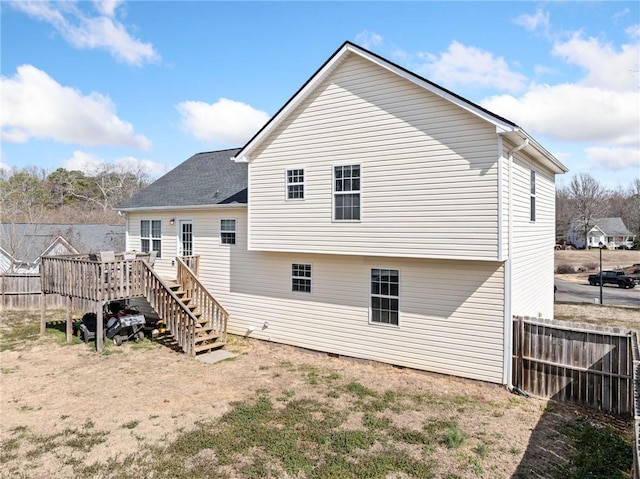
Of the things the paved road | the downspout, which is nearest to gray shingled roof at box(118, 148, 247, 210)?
the downspout

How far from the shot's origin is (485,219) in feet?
27.8

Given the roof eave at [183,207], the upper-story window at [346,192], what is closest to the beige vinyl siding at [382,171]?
the upper-story window at [346,192]

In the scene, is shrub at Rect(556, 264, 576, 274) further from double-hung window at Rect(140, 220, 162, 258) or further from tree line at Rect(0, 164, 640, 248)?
double-hung window at Rect(140, 220, 162, 258)

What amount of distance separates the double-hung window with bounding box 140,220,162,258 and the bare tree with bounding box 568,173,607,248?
72.0 metres

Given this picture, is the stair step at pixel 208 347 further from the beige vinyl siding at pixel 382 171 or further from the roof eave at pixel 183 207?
the roof eave at pixel 183 207

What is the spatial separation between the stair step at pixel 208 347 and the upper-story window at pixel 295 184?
5.04m

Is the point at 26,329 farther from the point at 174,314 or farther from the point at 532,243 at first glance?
the point at 532,243

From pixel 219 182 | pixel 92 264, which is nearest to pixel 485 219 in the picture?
pixel 219 182

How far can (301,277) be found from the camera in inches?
465

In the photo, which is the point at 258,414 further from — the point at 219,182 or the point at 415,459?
the point at 219,182

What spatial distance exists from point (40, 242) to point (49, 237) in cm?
60

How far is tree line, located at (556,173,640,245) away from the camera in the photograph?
6694 cm

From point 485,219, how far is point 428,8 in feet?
20.2

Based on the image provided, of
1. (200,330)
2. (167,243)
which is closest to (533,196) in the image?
(200,330)
